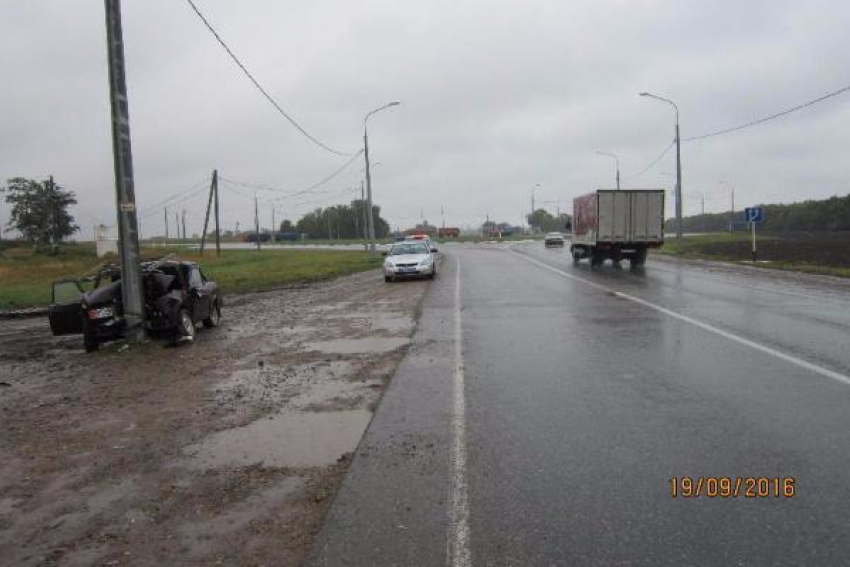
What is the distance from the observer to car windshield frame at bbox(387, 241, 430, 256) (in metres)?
27.0

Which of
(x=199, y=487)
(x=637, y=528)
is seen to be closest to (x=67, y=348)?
(x=199, y=487)

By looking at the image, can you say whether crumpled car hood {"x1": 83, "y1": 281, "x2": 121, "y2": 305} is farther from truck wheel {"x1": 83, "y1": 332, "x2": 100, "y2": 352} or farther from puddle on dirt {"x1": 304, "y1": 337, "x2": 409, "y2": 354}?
puddle on dirt {"x1": 304, "y1": 337, "x2": 409, "y2": 354}

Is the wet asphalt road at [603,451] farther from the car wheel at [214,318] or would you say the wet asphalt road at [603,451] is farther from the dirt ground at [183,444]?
the car wheel at [214,318]

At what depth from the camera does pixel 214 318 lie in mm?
14828

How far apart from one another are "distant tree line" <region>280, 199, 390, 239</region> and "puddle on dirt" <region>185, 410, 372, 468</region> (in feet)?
463

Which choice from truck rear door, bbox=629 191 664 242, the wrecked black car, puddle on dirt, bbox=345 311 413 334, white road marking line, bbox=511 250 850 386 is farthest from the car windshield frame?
the wrecked black car

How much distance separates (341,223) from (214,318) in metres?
150

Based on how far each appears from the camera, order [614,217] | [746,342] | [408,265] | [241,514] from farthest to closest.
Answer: [614,217]
[408,265]
[746,342]
[241,514]

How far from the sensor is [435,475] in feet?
16.5

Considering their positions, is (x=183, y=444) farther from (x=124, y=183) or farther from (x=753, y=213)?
(x=753, y=213)

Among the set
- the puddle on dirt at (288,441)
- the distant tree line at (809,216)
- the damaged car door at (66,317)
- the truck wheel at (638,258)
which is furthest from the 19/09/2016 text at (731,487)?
the distant tree line at (809,216)

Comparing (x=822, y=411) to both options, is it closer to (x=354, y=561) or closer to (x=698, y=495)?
(x=698, y=495)

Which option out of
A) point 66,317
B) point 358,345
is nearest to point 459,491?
point 358,345

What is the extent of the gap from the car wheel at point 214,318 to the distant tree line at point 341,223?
13252cm
